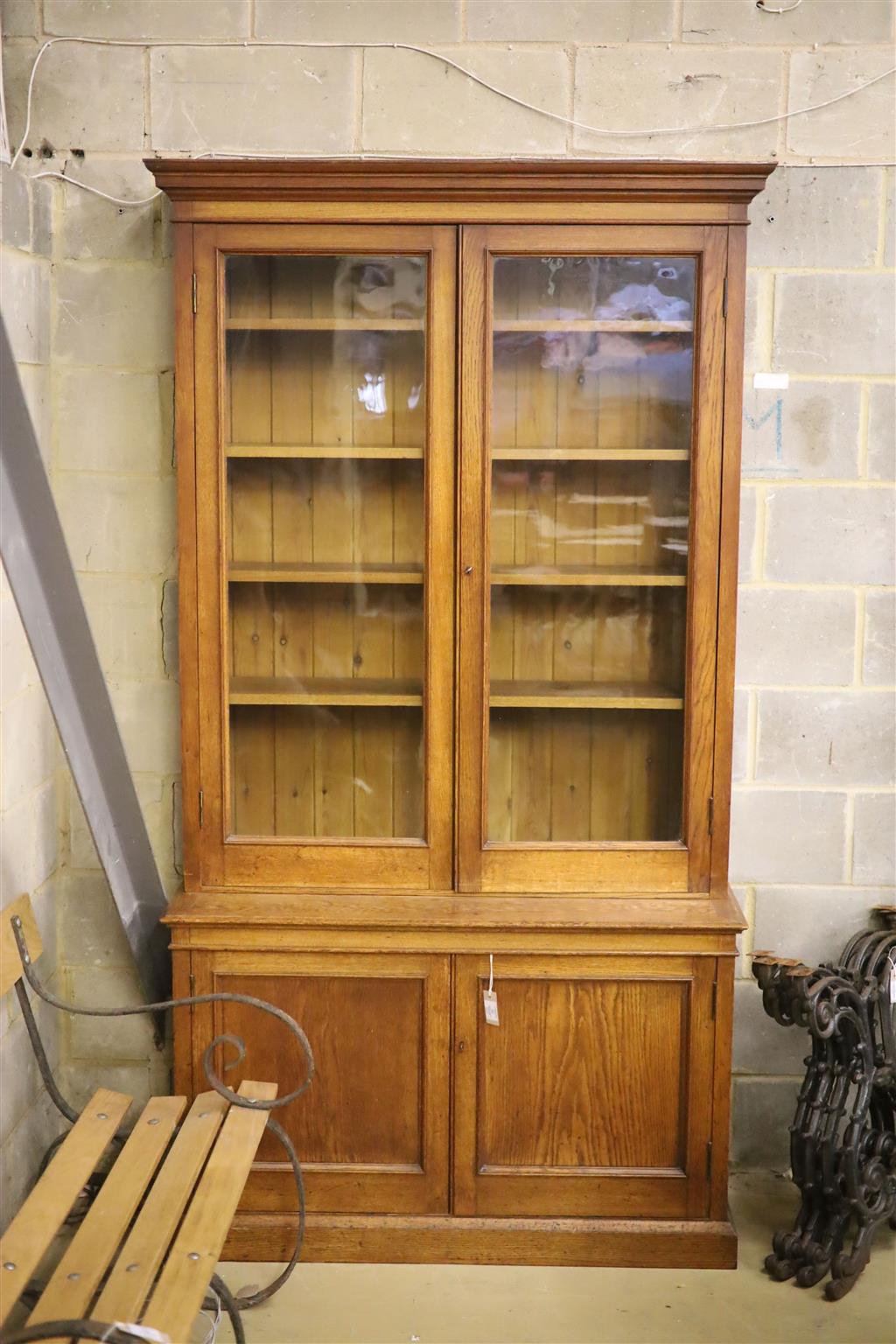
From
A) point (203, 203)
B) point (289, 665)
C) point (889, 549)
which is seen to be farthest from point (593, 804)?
point (203, 203)

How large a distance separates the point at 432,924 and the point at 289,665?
613 millimetres

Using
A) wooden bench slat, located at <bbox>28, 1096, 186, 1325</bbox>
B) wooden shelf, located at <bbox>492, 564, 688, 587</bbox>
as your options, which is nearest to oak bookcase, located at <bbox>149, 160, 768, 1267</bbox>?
wooden shelf, located at <bbox>492, 564, 688, 587</bbox>

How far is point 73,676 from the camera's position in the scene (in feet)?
7.79

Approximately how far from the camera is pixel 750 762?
2.83 m

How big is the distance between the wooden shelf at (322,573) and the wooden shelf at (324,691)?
0.67 ft

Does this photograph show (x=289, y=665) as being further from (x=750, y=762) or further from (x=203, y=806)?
Result: (x=750, y=762)

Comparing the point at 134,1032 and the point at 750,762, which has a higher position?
the point at 750,762

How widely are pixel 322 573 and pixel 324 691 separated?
0.81 ft

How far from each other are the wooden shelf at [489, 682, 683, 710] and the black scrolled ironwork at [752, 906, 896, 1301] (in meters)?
0.59

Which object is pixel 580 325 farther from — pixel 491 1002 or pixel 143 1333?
pixel 143 1333

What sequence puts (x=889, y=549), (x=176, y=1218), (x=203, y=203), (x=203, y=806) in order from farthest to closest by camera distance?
1. (x=889, y=549)
2. (x=203, y=806)
3. (x=203, y=203)
4. (x=176, y=1218)

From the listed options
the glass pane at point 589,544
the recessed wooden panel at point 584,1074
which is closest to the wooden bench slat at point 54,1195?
the recessed wooden panel at point 584,1074

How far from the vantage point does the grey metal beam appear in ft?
6.81

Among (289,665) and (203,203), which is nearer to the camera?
(203,203)
